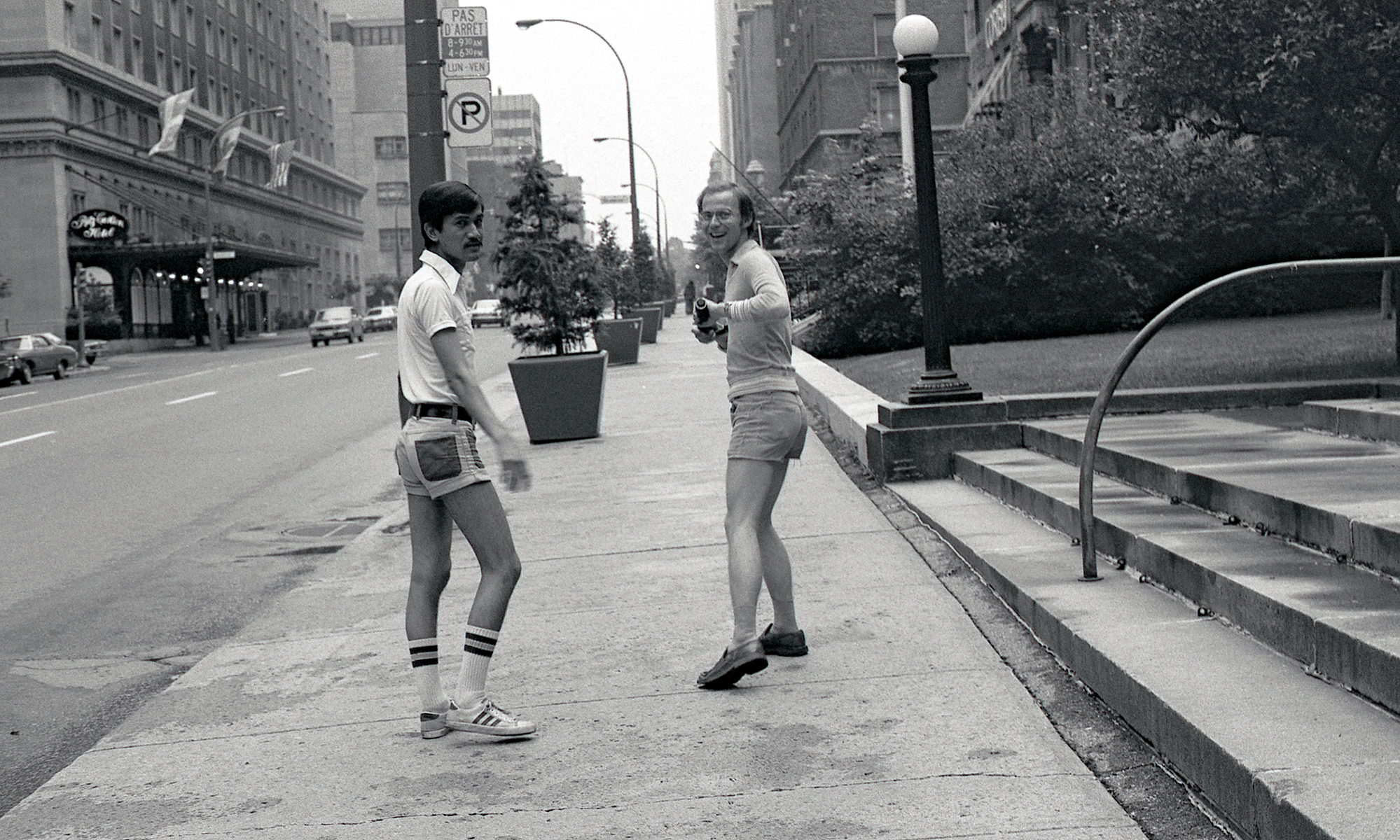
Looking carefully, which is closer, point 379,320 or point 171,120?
point 171,120

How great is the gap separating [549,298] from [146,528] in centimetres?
617

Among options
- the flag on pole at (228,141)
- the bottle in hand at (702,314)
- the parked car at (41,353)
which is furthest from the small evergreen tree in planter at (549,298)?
the flag on pole at (228,141)

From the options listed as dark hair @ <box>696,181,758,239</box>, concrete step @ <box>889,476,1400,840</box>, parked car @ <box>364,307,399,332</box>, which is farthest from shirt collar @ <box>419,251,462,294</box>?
parked car @ <box>364,307,399,332</box>

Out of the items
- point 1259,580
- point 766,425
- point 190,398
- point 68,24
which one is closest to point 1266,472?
point 1259,580

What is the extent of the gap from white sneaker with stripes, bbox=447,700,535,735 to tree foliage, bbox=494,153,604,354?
38.6 feet

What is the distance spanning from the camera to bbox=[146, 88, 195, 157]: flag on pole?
2389 inches

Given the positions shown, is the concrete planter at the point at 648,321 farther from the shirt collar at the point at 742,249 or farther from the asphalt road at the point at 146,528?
the shirt collar at the point at 742,249

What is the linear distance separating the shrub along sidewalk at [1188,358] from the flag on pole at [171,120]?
45139 mm

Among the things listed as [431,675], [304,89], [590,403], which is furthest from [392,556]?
[304,89]

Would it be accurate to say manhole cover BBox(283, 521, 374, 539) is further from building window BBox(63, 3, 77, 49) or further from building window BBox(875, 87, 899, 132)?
building window BBox(63, 3, 77, 49)

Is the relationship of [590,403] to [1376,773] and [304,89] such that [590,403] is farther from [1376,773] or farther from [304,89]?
[304,89]

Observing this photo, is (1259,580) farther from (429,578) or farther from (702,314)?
(429,578)

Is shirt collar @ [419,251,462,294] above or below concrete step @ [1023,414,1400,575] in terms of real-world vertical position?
above

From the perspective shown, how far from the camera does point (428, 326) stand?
208 inches
